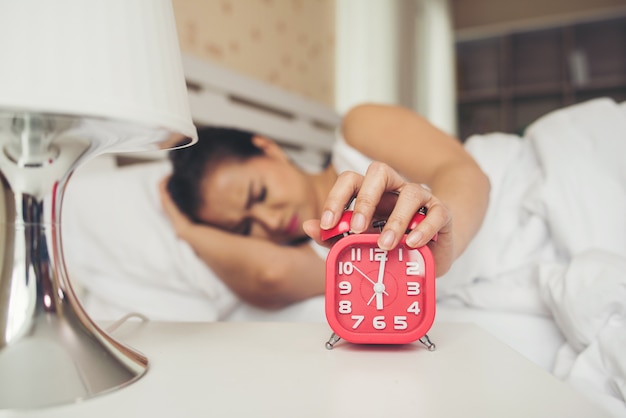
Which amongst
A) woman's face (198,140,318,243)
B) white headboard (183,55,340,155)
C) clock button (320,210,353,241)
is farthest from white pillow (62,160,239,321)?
clock button (320,210,353,241)

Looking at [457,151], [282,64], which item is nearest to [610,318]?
[457,151]

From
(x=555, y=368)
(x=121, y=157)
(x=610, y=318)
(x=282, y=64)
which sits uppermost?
(x=282, y=64)

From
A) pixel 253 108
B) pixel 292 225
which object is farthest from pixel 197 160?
pixel 253 108

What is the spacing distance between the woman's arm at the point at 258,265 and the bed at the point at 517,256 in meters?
0.03

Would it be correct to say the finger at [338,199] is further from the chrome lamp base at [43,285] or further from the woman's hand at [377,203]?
the chrome lamp base at [43,285]

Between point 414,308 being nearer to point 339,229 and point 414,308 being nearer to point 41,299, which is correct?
point 339,229

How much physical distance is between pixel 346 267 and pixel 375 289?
42 millimetres

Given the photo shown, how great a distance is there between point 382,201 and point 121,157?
122cm

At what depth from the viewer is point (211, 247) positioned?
4.00 ft

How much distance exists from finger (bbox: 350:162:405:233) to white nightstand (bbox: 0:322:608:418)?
0.15 meters

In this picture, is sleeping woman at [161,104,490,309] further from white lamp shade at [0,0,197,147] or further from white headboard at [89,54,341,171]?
white lamp shade at [0,0,197,147]

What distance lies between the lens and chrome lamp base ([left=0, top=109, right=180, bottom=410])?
0.42 meters

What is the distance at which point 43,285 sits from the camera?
1.57ft

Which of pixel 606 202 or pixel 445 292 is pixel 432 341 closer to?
pixel 445 292
